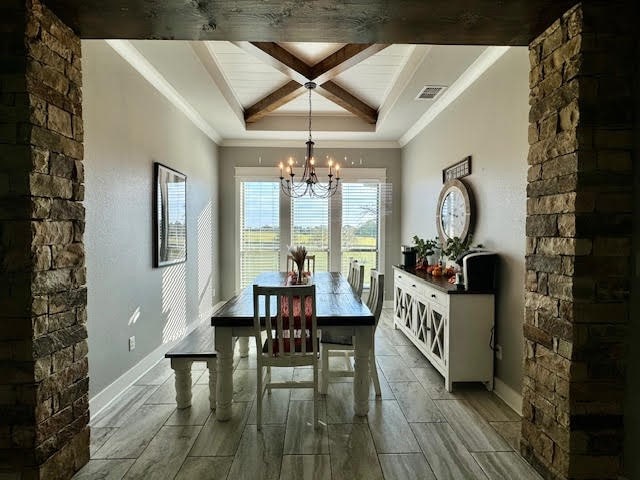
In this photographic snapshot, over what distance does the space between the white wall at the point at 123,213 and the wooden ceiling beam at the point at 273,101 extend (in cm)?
103

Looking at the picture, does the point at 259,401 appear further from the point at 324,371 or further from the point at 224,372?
the point at 324,371

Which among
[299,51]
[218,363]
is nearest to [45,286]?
[218,363]

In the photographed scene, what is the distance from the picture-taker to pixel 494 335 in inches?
112

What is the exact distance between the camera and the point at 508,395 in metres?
2.66

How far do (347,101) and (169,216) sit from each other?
2.54 metres

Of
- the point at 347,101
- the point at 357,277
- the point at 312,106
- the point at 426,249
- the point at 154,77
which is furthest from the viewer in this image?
the point at 312,106

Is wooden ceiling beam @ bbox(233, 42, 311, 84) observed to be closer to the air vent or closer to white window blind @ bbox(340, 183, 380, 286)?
the air vent

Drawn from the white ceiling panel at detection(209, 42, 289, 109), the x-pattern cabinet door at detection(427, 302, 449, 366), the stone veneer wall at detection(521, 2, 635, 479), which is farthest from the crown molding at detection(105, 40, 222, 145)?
the x-pattern cabinet door at detection(427, 302, 449, 366)

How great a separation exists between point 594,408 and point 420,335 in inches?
74.3

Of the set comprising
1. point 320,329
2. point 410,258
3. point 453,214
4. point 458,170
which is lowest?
point 320,329

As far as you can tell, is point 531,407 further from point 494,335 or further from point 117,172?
point 117,172

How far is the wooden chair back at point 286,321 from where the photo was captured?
2.17m

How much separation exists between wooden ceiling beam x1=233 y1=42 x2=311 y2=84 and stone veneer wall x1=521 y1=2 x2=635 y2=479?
7.40 ft

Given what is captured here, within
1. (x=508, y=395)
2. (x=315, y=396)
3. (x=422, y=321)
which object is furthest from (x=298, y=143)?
(x=508, y=395)
